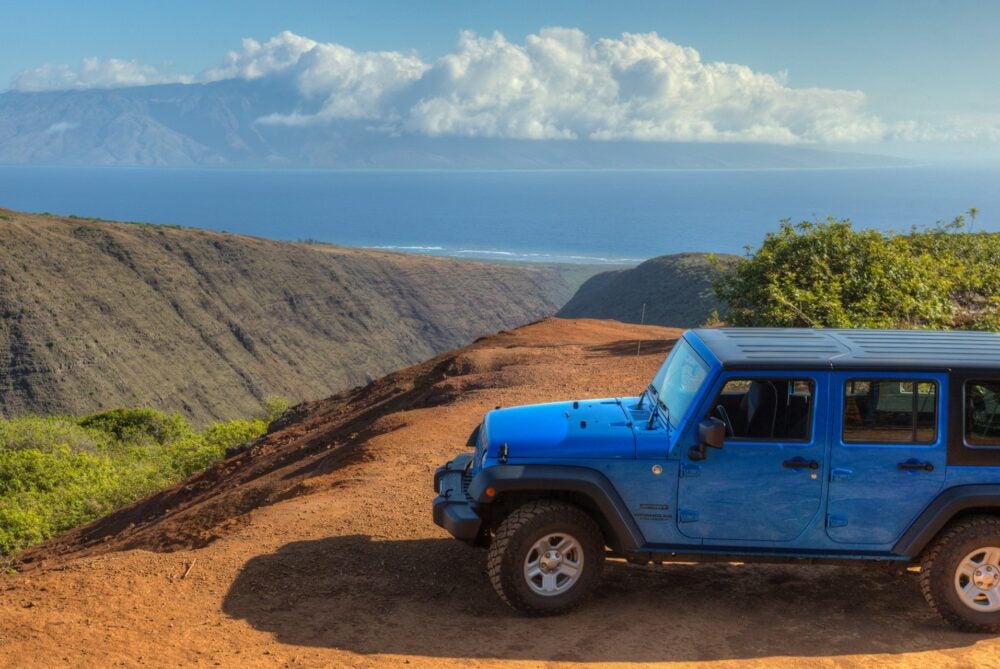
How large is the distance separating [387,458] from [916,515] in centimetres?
733

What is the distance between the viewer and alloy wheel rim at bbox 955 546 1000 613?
7.00m

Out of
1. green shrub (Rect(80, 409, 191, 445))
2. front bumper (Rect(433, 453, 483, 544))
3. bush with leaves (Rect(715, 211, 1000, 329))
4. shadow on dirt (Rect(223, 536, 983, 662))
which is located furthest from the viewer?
green shrub (Rect(80, 409, 191, 445))

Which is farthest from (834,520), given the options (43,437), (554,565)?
(43,437)

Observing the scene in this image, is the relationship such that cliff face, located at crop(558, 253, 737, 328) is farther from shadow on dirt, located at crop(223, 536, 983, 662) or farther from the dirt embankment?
shadow on dirt, located at crop(223, 536, 983, 662)

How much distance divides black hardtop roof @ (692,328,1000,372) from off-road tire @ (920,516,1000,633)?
3.81ft

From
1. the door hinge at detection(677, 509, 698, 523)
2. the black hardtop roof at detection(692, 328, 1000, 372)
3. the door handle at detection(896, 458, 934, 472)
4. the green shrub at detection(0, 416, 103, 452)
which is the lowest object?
the green shrub at detection(0, 416, 103, 452)

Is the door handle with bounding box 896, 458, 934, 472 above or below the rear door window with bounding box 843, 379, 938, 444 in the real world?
below

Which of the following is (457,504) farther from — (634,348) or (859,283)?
(634,348)

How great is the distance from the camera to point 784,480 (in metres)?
6.99

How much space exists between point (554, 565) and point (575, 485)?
657 mm

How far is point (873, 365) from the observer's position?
6.90 meters

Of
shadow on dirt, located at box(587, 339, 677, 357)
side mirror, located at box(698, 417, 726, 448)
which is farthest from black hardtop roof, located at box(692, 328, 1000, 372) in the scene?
shadow on dirt, located at box(587, 339, 677, 357)

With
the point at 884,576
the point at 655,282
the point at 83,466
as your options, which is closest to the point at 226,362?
the point at 655,282

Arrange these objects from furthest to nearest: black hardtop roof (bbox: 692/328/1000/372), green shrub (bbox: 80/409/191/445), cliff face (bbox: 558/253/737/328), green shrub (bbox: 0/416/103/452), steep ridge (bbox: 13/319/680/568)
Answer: cliff face (bbox: 558/253/737/328), green shrub (bbox: 80/409/191/445), green shrub (bbox: 0/416/103/452), steep ridge (bbox: 13/319/680/568), black hardtop roof (bbox: 692/328/1000/372)
